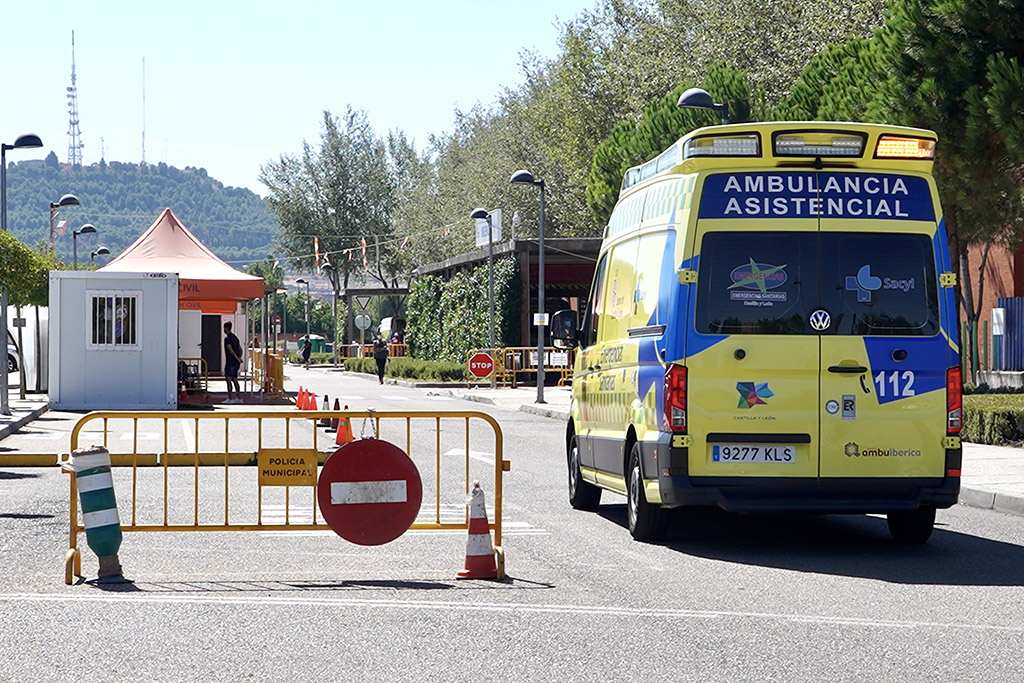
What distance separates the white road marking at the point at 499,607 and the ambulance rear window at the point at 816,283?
274 cm

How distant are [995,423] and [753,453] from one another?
35.9 feet

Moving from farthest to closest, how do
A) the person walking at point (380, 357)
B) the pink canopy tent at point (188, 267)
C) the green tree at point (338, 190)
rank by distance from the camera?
the green tree at point (338, 190), the person walking at point (380, 357), the pink canopy tent at point (188, 267)

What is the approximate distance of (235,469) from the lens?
17.9 meters

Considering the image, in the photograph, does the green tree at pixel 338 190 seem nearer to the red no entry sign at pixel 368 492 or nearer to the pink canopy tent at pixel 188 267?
the pink canopy tent at pixel 188 267

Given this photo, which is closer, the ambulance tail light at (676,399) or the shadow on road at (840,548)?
the shadow on road at (840,548)

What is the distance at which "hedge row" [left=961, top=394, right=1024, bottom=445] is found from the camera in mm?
20188

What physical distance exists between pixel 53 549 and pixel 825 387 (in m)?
Answer: 5.42

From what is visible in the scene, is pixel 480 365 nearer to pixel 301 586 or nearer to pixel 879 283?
pixel 879 283

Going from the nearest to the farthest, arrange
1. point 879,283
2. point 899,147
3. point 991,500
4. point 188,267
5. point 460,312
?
point 879,283, point 899,147, point 991,500, point 188,267, point 460,312

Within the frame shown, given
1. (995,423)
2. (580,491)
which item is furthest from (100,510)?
(995,423)

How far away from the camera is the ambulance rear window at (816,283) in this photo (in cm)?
1049

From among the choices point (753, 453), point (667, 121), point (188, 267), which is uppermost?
point (667, 121)

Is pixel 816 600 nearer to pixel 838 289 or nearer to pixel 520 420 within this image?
pixel 838 289

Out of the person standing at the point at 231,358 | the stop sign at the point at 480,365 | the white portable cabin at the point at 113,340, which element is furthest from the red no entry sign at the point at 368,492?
the stop sign at the point at 480,365
